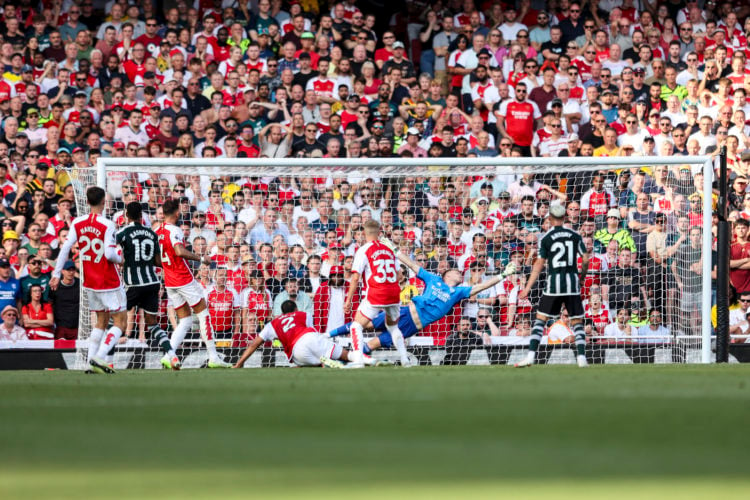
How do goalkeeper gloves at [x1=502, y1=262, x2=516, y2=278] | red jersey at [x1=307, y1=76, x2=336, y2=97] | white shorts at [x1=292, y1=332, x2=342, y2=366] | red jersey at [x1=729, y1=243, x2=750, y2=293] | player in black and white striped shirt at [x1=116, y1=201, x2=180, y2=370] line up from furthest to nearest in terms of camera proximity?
1. red jersey at [x1=307, y1=76, x2=336, y2=97]
2. red jersey at [x1=729, y1=243, x2=750, y2=293]
3. goalkeeper gloves at [x1=502, y1=262, x2=516, y2=278]
4. white shorts at [x1=292, y1=332, x2=342, y2=366]
5. player in black and white striped shirt at [x1=116, y1=201, x2=180, y2=370]

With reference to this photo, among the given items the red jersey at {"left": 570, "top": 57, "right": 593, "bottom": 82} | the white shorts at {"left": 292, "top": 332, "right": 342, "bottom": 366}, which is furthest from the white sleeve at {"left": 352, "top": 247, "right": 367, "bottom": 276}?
the red jersey at {"left": 570, "top": 57, "right": 593, "bottom": 82}

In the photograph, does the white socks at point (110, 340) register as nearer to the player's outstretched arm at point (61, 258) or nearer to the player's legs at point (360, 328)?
the player's outstretched arm at point (61, 258)

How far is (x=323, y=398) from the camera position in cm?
685

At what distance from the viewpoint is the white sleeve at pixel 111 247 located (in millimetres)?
11285

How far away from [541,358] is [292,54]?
6.78 m

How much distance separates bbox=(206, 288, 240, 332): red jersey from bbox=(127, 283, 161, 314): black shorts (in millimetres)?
1613

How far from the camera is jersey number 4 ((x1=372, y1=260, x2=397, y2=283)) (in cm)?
1270

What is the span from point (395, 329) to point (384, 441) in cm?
844

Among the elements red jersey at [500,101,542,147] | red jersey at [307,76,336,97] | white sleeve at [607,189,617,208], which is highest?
red jersey at [307,76,336,97]

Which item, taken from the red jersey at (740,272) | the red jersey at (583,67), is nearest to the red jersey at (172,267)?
the red jersey at (740,272)

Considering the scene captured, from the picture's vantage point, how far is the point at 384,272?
12.7 meters

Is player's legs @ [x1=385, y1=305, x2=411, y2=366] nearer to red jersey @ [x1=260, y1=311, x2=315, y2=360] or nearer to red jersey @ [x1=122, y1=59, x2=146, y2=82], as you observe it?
red jersey @ [x1=260, y1=311, x2=315, y2=360]

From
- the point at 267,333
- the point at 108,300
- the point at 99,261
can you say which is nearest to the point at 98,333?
the point at 108,300

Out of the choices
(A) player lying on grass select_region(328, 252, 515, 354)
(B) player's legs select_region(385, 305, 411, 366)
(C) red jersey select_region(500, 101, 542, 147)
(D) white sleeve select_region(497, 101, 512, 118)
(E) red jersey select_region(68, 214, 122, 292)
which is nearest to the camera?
(E) red jersey select_region(68, 214, 122, 292)
